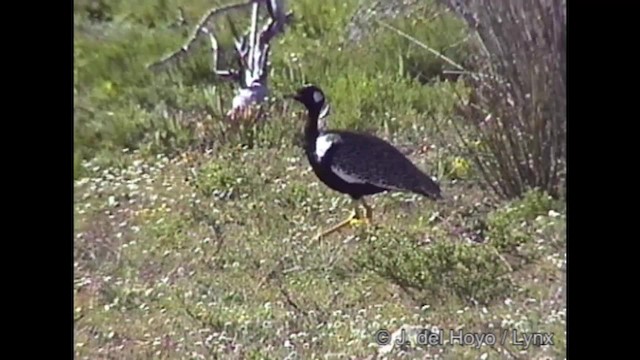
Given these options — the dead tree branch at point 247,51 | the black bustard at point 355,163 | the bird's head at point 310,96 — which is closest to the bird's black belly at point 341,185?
the black bustard at point 355,163

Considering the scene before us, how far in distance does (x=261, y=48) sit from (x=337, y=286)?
0.75 m

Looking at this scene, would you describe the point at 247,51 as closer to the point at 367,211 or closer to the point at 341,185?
the point at 341,185

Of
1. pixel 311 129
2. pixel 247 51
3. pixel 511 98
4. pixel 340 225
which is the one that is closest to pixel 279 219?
pixel 340 225

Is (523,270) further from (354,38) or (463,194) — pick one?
(354,38)

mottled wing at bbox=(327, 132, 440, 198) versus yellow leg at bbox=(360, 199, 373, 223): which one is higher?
mottled wing at bbox=(327, 132, 440, 198)

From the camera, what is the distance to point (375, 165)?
3.30 meters

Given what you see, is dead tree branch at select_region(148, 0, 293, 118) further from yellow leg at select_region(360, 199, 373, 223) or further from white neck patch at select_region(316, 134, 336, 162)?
yellow leg at select_region(360, 199, 373, 223)

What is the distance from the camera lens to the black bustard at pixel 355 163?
129 inches

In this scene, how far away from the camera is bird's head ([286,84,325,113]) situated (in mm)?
3287

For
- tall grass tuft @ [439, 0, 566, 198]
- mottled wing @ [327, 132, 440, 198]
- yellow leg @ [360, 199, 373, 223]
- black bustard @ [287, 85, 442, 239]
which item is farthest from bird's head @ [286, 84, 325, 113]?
tall grass tuft @ [439, 0, 566, 198]

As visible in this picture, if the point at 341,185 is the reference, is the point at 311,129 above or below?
above

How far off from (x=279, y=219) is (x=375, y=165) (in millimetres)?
330

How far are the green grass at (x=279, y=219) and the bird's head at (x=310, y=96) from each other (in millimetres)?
26
